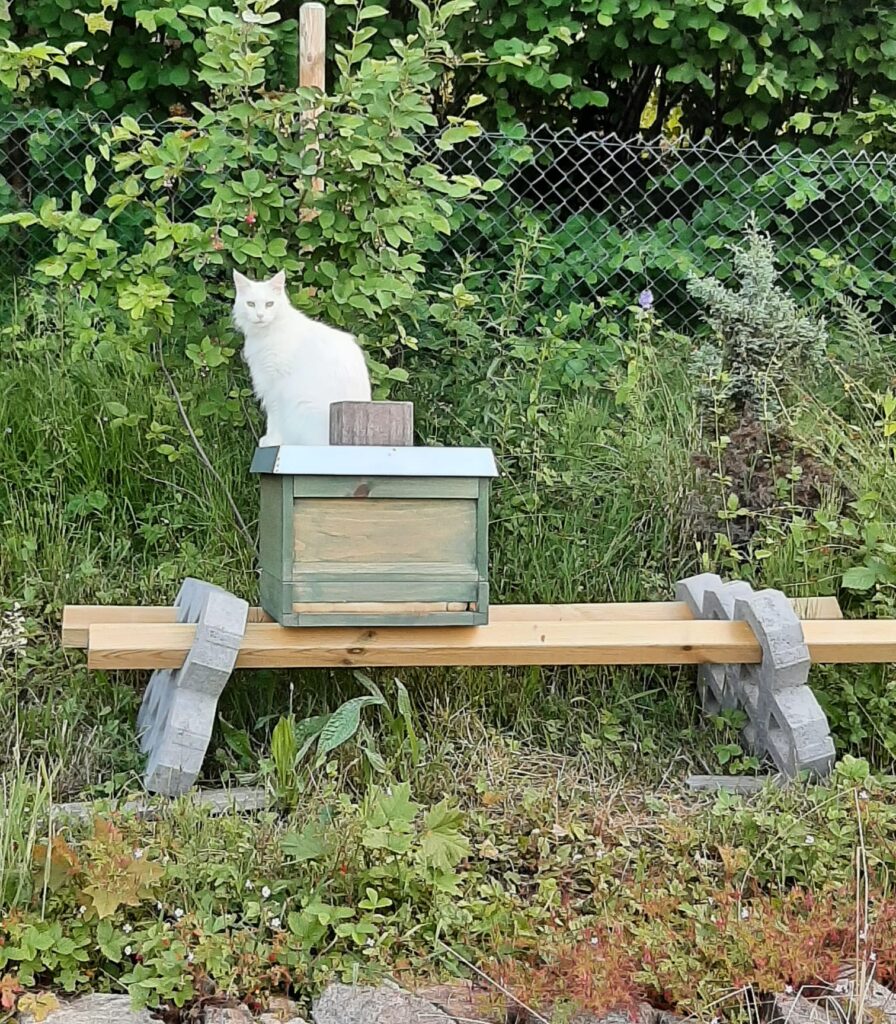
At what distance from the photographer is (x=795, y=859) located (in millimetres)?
2697

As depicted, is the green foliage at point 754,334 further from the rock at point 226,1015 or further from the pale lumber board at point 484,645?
the rock at point 226,1015

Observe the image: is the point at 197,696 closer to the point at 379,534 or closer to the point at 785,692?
the point at 379,534

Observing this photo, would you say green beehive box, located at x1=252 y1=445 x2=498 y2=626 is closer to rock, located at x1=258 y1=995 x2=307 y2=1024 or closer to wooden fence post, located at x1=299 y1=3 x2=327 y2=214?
rock, located at x1=258 y1=995 x2=307 y2=1024

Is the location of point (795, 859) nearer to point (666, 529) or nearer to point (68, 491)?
point (666, 529)

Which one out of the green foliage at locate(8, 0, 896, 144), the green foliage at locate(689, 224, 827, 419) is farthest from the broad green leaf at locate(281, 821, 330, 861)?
the green foliage at locate(8, 0, 896, 144)

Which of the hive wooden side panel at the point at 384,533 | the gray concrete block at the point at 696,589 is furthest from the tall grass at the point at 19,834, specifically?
the gray concrete block at the point at 696,589

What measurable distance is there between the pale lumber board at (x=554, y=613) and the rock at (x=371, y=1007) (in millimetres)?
1251

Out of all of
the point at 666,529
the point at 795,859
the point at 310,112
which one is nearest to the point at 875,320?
the point at 666,529

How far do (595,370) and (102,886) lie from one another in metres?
3.22

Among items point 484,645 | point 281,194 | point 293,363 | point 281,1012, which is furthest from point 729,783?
point 281,194

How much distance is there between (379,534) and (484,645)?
0.42 m

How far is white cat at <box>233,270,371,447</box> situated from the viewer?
10.7ft

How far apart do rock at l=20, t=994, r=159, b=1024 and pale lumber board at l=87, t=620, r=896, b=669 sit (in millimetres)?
904

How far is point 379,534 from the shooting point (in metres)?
2.96
